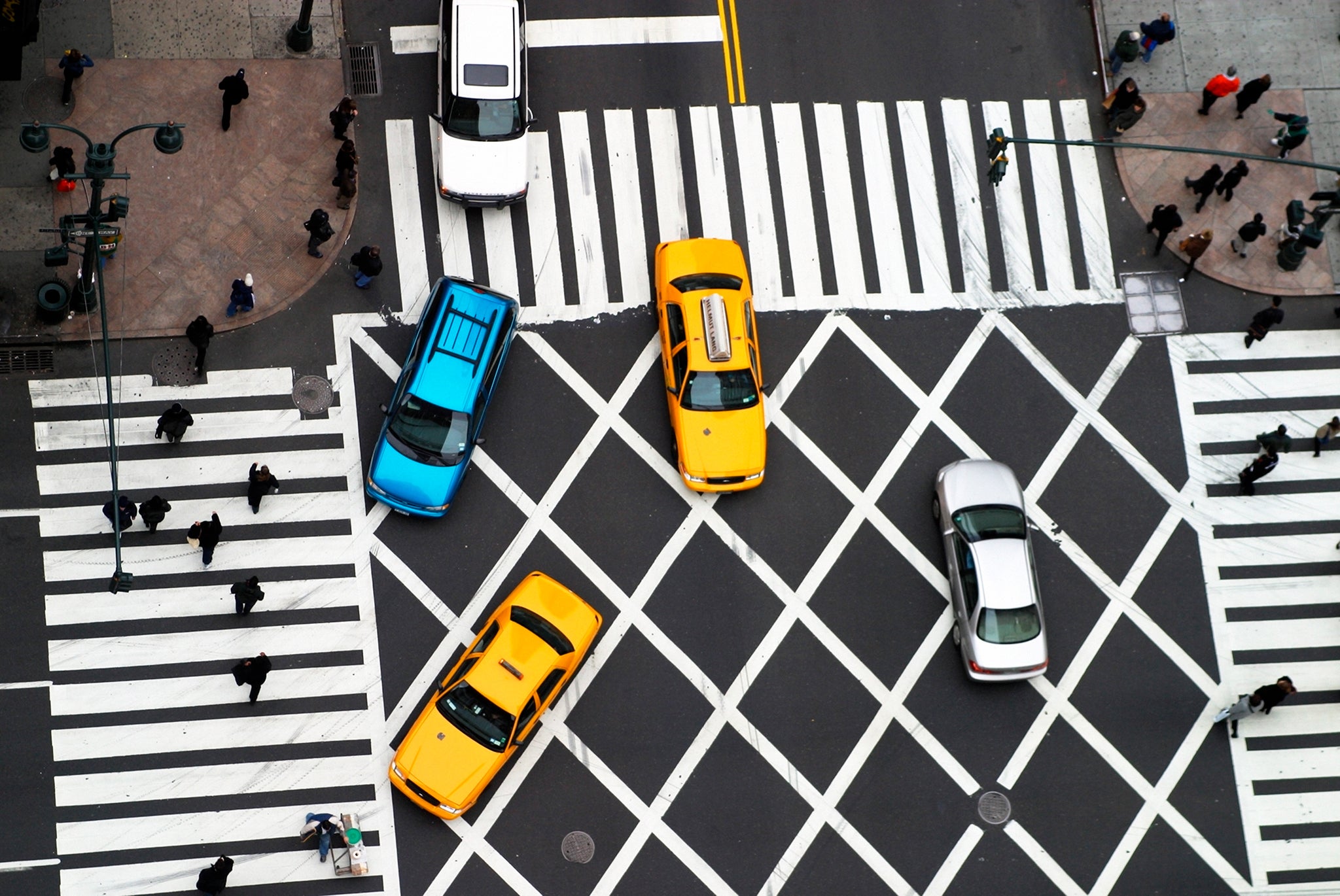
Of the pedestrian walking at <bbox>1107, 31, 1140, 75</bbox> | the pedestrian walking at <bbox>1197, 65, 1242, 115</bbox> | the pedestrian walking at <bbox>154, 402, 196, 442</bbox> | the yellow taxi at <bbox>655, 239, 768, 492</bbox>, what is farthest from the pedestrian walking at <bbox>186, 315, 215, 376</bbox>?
the pedestrian walking at <bbox>1197, 65, 1242, 115</bbox>

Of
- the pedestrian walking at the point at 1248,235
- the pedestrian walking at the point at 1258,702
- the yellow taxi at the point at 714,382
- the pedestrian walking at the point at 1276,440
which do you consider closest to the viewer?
Result: the pedestrian walking at the point at 1258,702

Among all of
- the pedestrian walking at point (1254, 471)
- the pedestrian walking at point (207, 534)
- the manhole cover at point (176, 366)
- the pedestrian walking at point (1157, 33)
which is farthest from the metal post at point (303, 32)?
the pedestrian walking at point (1254, 471)

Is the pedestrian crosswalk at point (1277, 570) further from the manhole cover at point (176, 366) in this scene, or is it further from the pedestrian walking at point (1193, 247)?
the manhole cover at point (176, 366)

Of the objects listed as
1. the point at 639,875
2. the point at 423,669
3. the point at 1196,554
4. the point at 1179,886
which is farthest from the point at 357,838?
the point at 1196,554

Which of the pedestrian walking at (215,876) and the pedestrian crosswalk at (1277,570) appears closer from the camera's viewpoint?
the pedestrian walking at (215,876)

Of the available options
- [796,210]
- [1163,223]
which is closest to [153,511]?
[796,210]

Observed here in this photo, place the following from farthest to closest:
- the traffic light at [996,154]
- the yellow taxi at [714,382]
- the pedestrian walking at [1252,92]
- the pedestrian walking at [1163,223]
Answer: the pedestrian walking at [1252,92], the pedestrian walking at [1163,223], the yellow taxi at [714,382], the traffic light at [996,154]

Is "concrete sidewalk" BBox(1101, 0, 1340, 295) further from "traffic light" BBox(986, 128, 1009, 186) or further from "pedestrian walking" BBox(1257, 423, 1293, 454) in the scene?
"traffic light" BBox(986, 128, 1009, 186)

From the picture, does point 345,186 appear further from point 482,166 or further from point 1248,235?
point 1248,235
